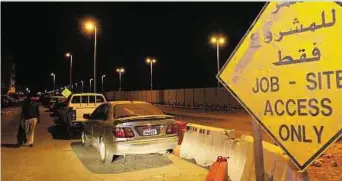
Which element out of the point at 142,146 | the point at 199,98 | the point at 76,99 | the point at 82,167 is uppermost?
the point at 76,99

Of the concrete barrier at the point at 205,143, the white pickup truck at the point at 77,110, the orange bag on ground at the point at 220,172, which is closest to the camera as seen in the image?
the orange bag on ground at the point at 220,172

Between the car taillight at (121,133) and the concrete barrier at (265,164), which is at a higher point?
the car taillight at (121,133)

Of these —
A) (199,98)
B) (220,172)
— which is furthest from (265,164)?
(199,98)

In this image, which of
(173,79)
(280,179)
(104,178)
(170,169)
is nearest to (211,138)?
(170,169)

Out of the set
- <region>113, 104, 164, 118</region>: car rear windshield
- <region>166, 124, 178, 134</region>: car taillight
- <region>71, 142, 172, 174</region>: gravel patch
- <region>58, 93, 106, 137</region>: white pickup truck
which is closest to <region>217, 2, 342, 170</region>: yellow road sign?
<region>71, 142, 172, 174</region>: gravel patch

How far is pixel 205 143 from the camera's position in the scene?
923 cm

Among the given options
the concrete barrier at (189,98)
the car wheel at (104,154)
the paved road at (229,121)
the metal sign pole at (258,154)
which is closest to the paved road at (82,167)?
the car wheel at (104,154)

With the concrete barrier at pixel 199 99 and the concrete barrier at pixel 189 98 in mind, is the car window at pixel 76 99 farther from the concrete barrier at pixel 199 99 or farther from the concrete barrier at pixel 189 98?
the concrete barrier at pixel 189 98

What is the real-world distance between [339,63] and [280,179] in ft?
10.5

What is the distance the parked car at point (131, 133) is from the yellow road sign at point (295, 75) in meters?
5.58

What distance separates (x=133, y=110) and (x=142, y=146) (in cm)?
150

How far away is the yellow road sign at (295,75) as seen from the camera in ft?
9.36

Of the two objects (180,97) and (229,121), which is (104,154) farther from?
(180,97)

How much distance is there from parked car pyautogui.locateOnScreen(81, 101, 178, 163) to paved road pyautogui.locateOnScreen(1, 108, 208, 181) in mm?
384
